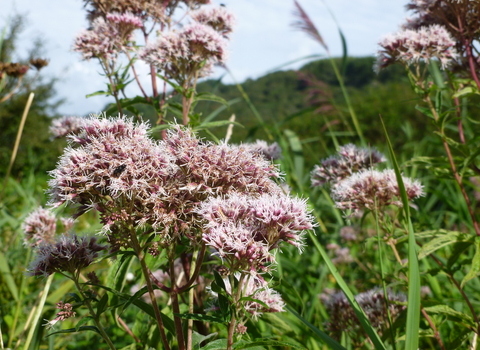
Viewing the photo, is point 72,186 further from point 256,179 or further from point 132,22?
point 132,22

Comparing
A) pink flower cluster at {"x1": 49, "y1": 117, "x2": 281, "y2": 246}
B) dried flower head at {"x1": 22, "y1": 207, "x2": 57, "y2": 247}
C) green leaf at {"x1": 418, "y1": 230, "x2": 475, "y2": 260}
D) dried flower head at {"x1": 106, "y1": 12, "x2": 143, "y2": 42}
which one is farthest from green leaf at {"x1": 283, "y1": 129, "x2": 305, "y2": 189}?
pink flower cluster at {"x1": 49, "y1": 117, "x2": 281, "y2": 246}

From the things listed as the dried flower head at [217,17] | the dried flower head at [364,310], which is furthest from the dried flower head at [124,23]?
the dried flower head at [364,310]

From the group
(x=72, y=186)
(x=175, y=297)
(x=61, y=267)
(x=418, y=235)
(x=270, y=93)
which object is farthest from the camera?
(x=270, y=93)

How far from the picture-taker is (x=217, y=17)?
3.34 m

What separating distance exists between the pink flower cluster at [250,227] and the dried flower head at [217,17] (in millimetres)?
2158

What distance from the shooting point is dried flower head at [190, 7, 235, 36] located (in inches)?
131

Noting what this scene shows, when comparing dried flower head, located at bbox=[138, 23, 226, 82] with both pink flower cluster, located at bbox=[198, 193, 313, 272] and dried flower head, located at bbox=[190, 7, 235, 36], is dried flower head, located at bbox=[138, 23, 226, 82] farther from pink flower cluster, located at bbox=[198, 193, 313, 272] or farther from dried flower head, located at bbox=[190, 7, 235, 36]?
pink flower cluster, located at bbox=[198, 193, 313, 272]

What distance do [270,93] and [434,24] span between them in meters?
59.8

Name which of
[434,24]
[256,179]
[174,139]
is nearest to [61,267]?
[174,139]

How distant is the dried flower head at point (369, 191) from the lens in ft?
8.05

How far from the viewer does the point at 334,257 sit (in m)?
5.27

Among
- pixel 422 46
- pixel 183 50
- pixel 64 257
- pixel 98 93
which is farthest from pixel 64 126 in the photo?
pixel 422 46

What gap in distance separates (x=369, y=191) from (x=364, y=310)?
2.43 feet

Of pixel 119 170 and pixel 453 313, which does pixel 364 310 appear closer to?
pixel 453 313
